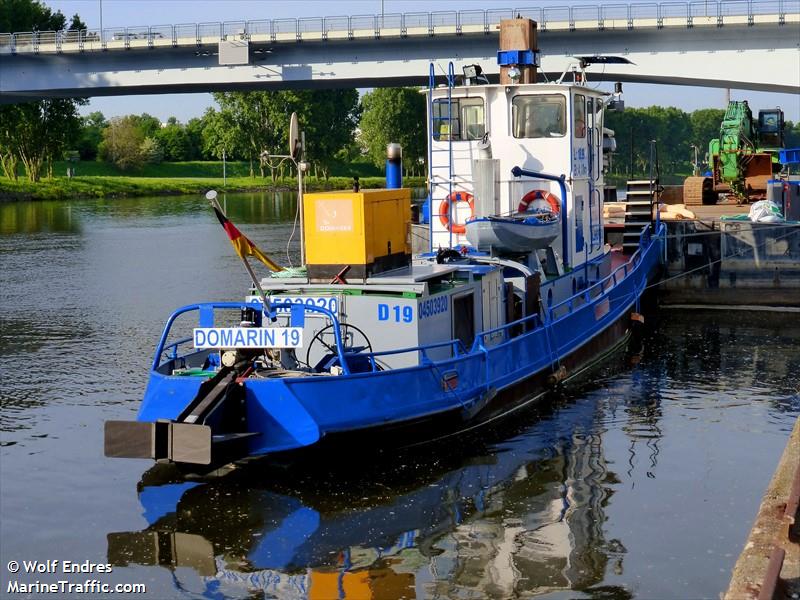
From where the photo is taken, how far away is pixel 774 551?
30.1ft

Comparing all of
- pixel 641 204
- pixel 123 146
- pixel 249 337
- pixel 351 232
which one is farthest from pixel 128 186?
pixel 249 337

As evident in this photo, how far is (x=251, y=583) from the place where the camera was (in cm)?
1088

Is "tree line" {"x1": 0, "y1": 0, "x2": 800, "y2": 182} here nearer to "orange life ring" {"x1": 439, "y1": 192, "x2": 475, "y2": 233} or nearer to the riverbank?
the riverbank

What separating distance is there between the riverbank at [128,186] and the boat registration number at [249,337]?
68137 mm

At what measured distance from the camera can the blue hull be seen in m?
12.9

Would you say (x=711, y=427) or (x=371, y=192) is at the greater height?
(x=371, y=192)

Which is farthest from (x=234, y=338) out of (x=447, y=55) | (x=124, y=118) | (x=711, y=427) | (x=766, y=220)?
(x=124, y=118)

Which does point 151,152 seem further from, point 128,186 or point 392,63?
point 392,63

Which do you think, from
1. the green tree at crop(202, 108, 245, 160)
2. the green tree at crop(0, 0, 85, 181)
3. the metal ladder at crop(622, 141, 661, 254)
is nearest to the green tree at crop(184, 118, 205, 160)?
the green tree at crop(202, 108, 245, 160)

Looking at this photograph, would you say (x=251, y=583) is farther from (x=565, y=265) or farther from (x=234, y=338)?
(x=565, y=265)

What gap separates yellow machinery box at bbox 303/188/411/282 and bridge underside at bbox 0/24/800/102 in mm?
31487

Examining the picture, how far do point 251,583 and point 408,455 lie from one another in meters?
4.18

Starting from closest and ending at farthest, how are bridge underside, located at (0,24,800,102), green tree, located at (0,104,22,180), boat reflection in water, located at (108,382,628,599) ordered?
boat reflection in water, located at (108,382,628,599), bridge underside, located at (0,24,800,102), green tree, located at (0,104,22,180)

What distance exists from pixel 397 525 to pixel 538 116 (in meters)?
10.4
